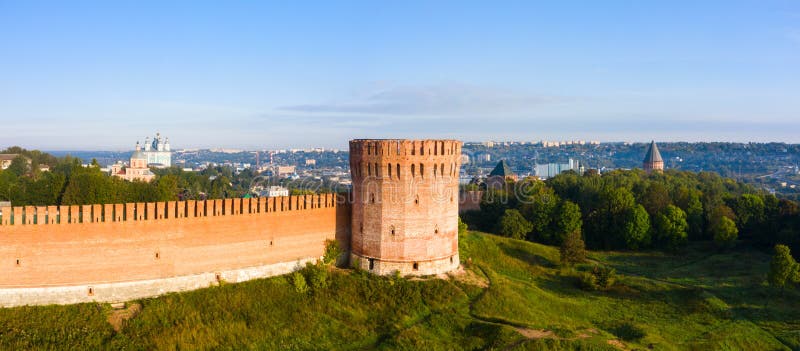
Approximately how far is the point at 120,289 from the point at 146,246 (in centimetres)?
194

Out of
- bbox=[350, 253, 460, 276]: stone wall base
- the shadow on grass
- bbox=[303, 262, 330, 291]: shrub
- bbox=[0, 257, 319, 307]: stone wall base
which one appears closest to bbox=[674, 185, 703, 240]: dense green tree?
the shadow on grass

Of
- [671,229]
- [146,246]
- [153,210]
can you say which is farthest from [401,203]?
[671,229]

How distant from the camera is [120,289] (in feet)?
70.0

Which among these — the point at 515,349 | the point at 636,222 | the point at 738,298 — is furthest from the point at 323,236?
the point at 636,222

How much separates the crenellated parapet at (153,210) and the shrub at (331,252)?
6.33 ft

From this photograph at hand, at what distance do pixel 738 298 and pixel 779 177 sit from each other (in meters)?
141

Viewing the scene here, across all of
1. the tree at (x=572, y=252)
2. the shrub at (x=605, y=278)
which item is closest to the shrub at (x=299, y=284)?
the shrub at (x=605, y=278)

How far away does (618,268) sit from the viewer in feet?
124

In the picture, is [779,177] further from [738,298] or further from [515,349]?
[515,349]

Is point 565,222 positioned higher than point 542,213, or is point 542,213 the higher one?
point 542,213

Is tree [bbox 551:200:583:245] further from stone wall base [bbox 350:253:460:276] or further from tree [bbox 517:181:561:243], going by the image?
stone wall base [bbox 350:253:460:276]

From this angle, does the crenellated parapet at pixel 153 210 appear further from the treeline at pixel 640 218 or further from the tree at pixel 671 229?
the tree at pixel 671 229

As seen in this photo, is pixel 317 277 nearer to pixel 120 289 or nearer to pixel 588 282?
pixel 120 289

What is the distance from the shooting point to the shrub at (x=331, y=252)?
2691 cm
